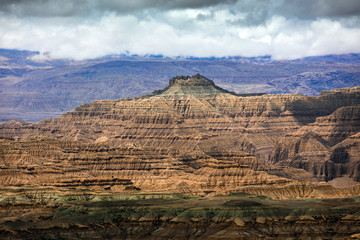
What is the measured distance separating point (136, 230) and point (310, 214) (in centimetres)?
3201

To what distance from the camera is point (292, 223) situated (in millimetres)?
188000

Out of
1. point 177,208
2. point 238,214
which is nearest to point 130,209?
point 177,208

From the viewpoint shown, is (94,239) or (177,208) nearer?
(94,239)

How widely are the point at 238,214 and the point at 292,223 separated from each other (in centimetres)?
1109

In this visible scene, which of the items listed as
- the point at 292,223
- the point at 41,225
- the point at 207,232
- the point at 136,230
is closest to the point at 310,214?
the point at 292,223

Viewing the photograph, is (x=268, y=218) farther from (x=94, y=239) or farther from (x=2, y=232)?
(x=2, y=232)

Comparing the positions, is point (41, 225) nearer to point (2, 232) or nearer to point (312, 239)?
point (2, 232)

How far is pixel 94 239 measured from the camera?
184m

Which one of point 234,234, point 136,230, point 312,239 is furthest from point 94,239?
point 312,239

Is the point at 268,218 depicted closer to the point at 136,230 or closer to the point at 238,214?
the point at 238,214

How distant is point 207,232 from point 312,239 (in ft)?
63.7

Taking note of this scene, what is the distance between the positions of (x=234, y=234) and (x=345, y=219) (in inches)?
799

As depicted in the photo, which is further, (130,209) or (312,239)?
(130,209)

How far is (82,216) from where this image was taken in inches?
7672
